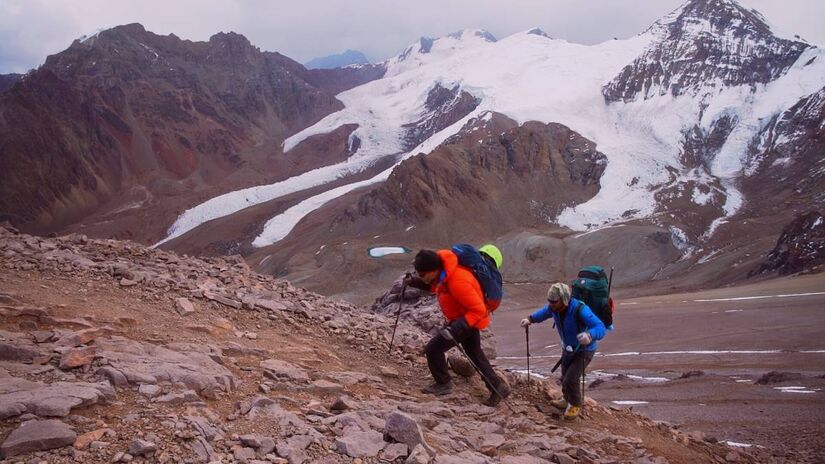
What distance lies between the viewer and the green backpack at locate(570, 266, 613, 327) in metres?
6.87

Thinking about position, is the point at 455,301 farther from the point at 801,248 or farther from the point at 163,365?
the point at 801,248

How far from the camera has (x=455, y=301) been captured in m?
6.13

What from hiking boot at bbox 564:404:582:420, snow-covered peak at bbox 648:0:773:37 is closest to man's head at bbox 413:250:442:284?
hiking boot at bbox 564:404:582:420

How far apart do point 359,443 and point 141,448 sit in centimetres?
148

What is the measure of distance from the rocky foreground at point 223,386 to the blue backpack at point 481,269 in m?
1.17

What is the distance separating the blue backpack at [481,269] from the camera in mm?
6062

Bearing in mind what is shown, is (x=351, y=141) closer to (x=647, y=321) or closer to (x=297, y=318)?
(x=647, y=321)

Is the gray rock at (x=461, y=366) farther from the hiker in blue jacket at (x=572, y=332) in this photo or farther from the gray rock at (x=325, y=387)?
the gray rock at (x=325, y=387)

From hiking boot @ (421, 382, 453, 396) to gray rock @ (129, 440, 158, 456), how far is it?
3261mm

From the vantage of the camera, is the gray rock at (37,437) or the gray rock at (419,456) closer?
the gray rock at (37,437)

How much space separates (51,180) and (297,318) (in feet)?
325

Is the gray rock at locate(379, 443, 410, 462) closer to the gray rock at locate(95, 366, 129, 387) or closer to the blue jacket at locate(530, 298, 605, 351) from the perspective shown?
the gray rock at locate(95, 366, 129, 387)

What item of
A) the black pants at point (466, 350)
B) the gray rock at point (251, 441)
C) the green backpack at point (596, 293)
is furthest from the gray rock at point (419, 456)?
the green backpack at point (596, 293)

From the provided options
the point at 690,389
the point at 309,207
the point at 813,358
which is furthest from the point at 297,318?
the point at 309,207
